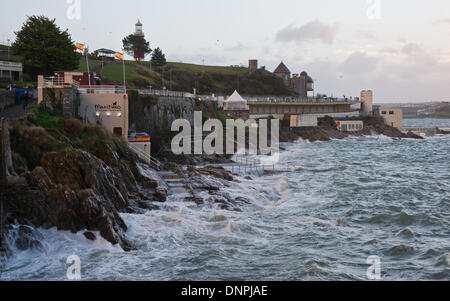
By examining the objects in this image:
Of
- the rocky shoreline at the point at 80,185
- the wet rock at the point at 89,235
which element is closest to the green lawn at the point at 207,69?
the rocky shoreline at the point at 80,185

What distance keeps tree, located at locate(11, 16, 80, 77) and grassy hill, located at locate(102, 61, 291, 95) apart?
72.4 feet

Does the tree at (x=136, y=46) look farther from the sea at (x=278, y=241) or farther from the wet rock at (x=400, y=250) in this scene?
the wet rock at (x=400, y=250)

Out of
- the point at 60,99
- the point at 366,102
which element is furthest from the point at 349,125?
the point at 60,99

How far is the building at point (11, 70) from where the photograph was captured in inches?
2288

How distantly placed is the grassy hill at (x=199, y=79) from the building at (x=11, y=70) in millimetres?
20958

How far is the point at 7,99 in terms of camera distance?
37812 mm

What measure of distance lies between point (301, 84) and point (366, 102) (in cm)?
2833

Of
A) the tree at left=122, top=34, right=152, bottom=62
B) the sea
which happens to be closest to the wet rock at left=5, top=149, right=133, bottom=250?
the sea

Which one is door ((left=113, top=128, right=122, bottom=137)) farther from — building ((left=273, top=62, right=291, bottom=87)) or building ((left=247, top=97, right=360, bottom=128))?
building ((left=273, top=62, right=291, bottom=87))

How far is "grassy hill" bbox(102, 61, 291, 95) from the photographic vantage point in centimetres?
9025

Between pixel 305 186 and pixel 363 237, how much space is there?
46.6 feet

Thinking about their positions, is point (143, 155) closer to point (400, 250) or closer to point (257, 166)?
point (257, 166)

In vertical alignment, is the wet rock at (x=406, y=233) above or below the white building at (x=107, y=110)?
below
